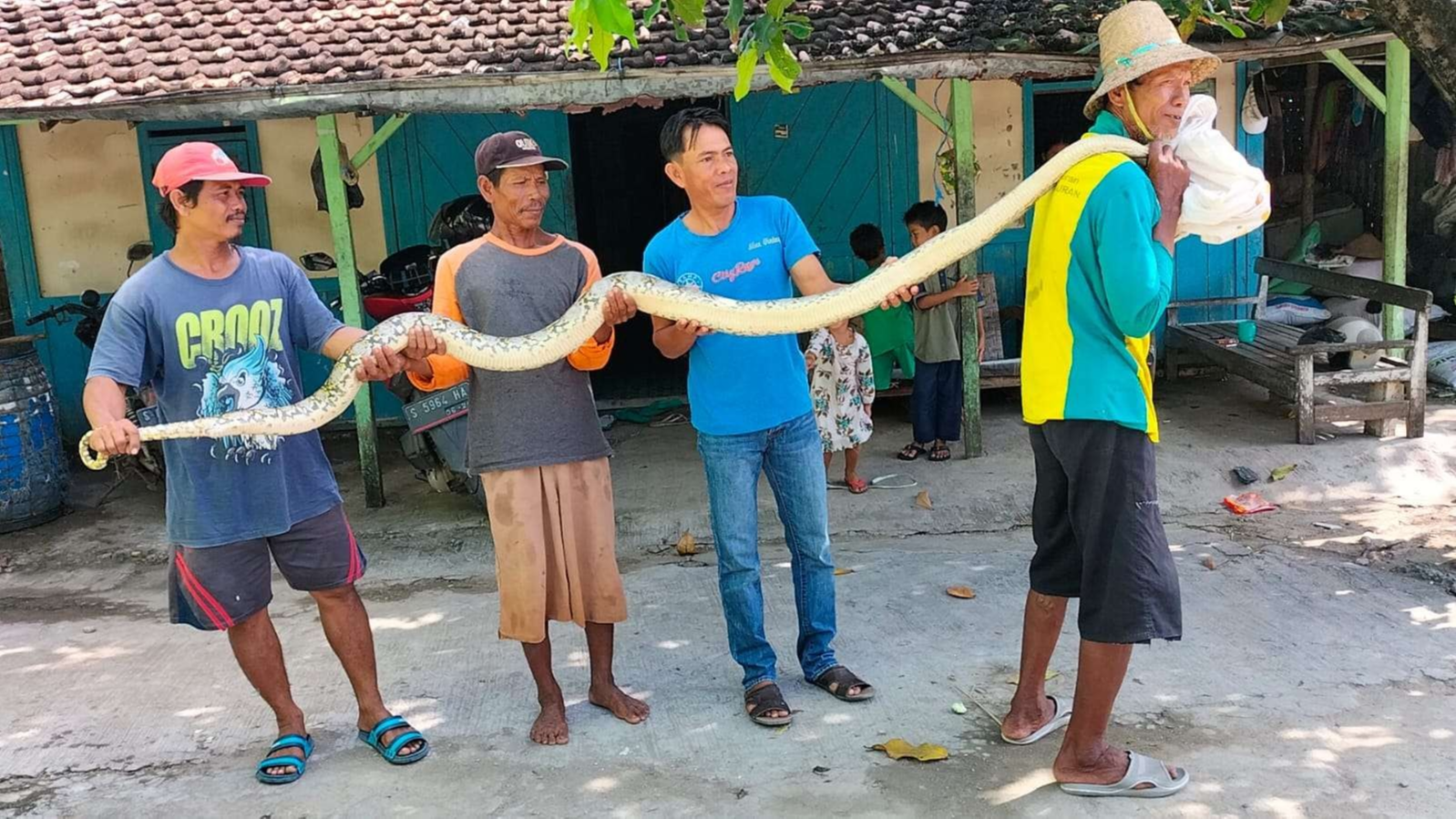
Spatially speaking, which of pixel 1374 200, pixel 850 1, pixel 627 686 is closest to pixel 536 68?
pixel 850 1

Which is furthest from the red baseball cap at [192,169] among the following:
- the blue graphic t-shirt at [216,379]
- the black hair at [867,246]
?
the black hair at [867,246]

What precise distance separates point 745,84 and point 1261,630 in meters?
3.04

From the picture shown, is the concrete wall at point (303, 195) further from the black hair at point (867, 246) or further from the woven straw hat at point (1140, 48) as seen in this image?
the woven straw hat at point (1140, 48)

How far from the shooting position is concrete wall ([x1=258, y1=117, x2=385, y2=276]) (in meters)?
9.27

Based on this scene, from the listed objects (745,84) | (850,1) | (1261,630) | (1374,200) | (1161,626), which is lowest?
(1261,630)

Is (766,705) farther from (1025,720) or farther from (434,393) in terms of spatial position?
(434,393)

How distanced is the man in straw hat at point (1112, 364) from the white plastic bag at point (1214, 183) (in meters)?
0.05

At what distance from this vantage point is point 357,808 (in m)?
3.61

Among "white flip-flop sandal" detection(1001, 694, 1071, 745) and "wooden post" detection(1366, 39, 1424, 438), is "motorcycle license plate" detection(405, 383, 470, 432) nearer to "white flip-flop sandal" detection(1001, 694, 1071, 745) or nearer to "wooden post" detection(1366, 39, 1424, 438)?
"white flip-flop sandal" detection(1001, 694, 1071, 745)

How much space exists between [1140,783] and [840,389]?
3.67m

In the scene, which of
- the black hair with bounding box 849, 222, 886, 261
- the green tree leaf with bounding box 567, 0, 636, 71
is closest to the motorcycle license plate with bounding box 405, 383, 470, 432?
the black hair with bounding box 849, 222, 886, 261

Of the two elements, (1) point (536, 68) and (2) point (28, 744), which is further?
(1) point (536, 68)

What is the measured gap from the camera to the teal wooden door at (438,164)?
9266 mm

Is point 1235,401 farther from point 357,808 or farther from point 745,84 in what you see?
point 357,808
